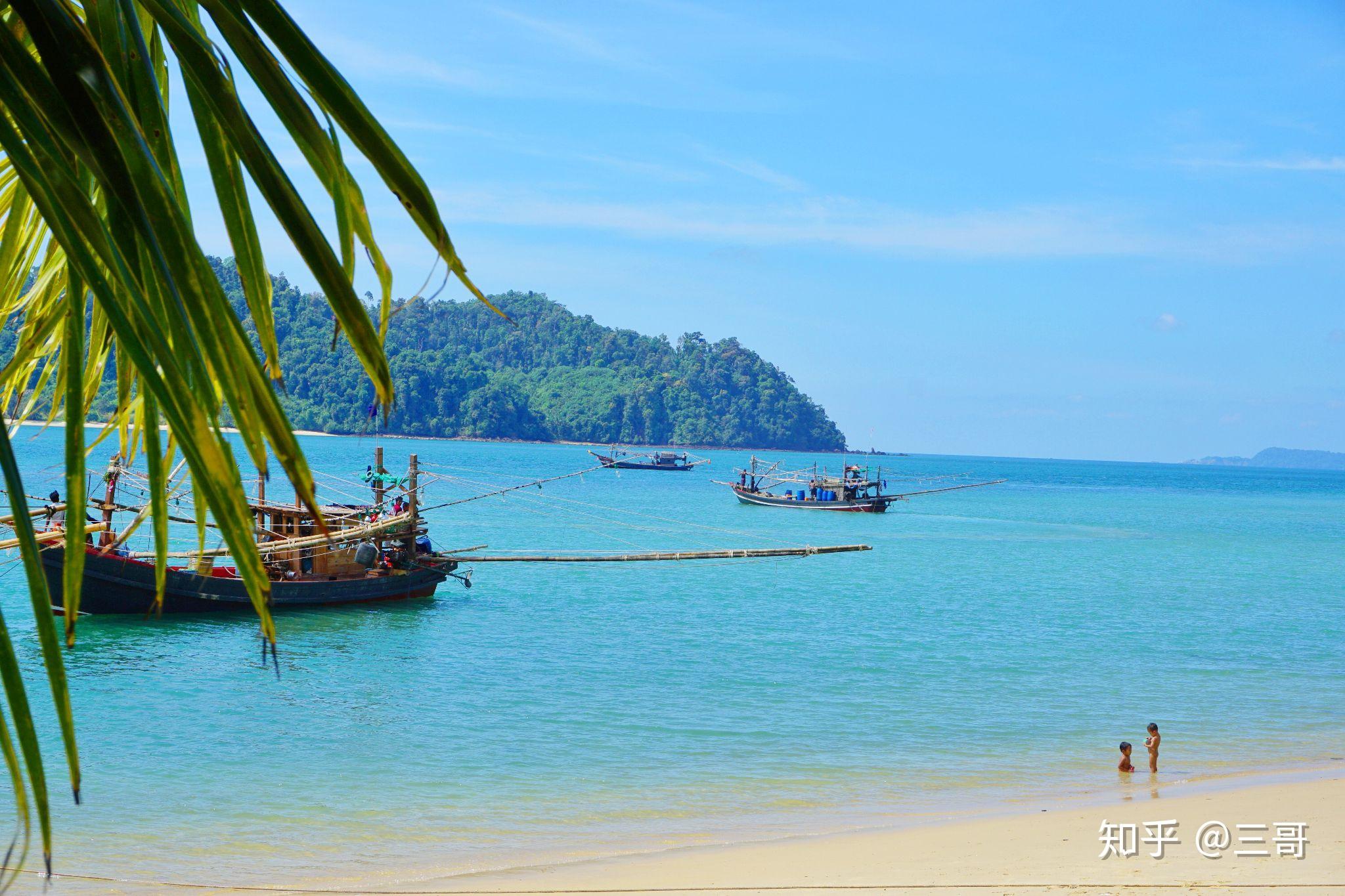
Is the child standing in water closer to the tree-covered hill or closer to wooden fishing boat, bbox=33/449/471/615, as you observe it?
wooden fishing boat, bbox=33/449/471/615

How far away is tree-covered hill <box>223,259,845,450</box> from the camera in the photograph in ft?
469

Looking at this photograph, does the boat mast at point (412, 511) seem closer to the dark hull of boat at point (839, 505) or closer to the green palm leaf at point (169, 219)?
the green palm leaf at point (169, 219)

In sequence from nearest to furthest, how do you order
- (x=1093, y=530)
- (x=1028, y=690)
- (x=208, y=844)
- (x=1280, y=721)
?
1. (x=208, y=844)
2. (x=1280, y=721)
3. (x=1028, y=690)
4. (x=1093, y=530)

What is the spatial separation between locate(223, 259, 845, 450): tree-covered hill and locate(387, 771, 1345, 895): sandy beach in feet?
365

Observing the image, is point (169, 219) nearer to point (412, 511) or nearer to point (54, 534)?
point (54, 534)

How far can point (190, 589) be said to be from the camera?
67.0 feet

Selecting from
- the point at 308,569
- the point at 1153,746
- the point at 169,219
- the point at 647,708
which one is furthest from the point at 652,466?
the point at 169,219

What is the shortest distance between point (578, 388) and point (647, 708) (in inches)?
5922

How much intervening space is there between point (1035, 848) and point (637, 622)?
1518 centimetres

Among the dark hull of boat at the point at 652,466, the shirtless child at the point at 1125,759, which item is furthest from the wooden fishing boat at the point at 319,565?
the dark hull of boat at the point at 652,466

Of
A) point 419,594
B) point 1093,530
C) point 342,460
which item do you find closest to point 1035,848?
point 419,594

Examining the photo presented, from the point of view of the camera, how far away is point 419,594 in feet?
77.7

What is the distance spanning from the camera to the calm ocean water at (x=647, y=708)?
418 inches

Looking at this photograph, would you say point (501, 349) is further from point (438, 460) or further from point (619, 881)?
point (619, 881)
